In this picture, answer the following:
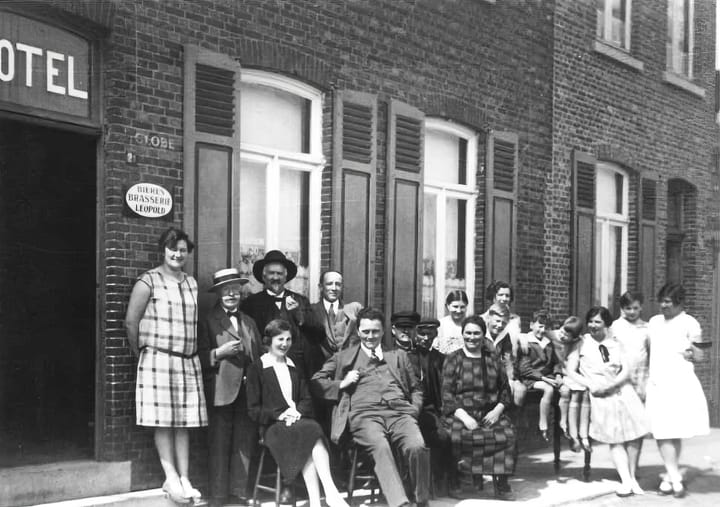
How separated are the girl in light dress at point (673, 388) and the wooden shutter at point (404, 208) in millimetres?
2506

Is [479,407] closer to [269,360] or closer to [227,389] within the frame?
[269,360]

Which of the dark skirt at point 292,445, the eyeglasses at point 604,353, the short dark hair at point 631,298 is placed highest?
the short dark hair at point 631,298

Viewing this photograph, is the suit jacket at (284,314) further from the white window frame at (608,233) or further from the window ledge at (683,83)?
the window ledge at (683,83)

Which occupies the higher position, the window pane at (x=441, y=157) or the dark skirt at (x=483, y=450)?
the window pane at (x=441, y=157)

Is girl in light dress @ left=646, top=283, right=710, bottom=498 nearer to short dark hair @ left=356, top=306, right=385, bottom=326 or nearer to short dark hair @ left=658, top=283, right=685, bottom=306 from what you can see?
short dark hair @ left=658, top=283, right=685, bottom=306

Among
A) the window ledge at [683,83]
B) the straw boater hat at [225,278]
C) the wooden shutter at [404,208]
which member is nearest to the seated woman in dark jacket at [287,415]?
the straw boater hat at [225,278]

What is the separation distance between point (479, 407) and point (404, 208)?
2.65 m

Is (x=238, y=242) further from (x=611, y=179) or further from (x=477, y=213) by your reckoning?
(x=611, y=179)

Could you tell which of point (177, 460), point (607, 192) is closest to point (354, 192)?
point (177, 460)

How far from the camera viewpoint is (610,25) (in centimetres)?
1430

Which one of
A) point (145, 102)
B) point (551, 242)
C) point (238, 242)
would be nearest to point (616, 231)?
point (551, 242)

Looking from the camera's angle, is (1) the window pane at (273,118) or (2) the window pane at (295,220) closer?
(1) the window pane at (273,118)

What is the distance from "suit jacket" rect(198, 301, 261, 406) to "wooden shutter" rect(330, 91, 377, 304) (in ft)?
6.46

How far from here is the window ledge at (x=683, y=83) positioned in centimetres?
1531
